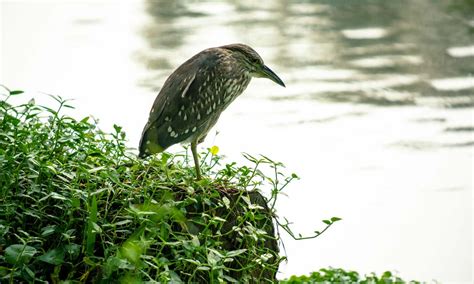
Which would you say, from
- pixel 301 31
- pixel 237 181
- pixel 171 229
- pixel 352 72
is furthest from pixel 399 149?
pixel 171 229

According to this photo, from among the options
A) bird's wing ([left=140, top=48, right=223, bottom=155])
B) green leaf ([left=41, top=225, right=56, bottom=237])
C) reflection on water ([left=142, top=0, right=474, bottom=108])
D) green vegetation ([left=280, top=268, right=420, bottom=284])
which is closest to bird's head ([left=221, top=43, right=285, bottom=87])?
Result: bird's wing ([left=140, top=48, right=223, bottom=155])

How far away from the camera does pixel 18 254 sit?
2725 millimetres

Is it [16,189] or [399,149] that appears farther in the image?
[399,149]

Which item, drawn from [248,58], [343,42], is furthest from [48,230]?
[343,42]

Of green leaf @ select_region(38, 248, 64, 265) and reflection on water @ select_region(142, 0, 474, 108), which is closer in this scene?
green leaf @ select_region(38, 248, 64, 265)

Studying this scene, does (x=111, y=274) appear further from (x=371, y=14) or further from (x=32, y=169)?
(x=371, y=14)

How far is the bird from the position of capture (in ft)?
12.6

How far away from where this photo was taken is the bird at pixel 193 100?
3.84m

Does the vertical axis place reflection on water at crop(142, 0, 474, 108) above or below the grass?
below

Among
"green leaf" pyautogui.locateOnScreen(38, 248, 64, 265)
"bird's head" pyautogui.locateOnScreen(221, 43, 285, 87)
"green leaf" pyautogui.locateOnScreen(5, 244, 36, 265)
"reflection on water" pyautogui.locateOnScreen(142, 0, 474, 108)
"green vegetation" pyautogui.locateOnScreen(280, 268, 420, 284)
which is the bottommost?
"green vegetation" pyautogui.locateOnScreen(280, 268, 420, 284)

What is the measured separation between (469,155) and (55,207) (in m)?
4.41

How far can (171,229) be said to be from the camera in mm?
3127

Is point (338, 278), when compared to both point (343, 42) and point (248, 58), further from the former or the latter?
point (343, 42)

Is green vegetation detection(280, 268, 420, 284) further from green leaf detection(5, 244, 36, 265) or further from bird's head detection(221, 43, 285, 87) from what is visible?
green leaf detection(5, 244, 36, 265)
